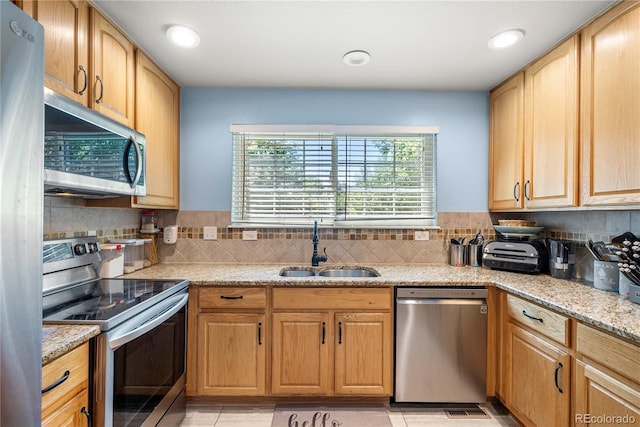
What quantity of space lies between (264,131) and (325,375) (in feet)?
6.21

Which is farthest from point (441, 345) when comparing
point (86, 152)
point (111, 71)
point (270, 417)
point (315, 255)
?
point (111, 71)

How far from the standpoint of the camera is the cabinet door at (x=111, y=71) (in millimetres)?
1583

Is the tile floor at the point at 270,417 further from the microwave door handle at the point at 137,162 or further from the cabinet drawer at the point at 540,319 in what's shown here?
the microwave door handle at the point at 137,162

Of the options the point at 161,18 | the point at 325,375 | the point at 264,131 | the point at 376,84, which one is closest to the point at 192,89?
the point at 264,131

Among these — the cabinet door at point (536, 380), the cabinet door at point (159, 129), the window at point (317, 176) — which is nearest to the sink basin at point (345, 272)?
the window at point (317, 176)

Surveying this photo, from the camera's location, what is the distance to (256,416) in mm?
1959

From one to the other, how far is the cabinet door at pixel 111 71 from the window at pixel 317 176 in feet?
2.85

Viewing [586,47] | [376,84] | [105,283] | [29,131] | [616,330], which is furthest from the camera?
[376,84]

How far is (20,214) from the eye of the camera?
2.35 feet

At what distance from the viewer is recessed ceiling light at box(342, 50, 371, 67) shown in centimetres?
197

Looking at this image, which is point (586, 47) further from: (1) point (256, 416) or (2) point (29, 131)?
(1) point (256, 416)

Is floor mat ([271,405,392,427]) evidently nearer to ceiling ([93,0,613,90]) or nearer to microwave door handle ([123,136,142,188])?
microwave door handle ([123,136,142,188])

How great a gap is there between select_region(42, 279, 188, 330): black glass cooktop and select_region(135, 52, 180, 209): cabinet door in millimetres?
526

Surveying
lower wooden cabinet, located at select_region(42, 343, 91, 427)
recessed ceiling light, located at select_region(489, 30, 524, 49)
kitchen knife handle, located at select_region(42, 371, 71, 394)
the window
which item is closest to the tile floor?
lower wooden cabinet, located at select_region(42, 343, 91, 427)
